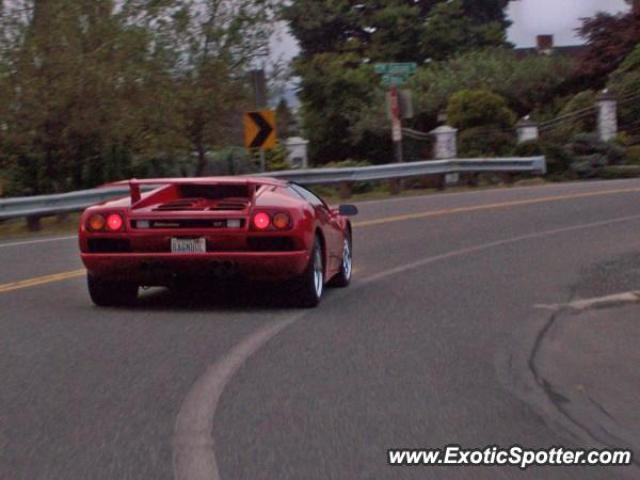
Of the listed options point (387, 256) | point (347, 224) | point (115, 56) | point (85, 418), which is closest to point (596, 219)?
point (387, 256)

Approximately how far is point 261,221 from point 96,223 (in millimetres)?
1431

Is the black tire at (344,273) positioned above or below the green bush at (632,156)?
above

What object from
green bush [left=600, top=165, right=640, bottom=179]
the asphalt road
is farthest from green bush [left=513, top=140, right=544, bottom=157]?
the asphalt road

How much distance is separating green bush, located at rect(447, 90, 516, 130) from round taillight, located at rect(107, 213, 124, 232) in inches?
1197

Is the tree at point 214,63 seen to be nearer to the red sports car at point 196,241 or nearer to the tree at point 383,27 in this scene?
the red sports car at point 196,241

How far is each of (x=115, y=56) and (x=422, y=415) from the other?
19713 mm

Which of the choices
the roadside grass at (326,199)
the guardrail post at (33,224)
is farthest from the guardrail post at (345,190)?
the guardrail post at (33,224)

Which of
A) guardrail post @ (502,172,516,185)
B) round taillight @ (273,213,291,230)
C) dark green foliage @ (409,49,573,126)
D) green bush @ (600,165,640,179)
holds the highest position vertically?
dark green foliage @ (409,49,573,126)

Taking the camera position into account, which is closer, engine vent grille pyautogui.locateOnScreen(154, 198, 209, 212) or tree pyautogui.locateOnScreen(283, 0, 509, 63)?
engine vent grille pyautogui.locateOnScreen(154, 198, 209, 212)

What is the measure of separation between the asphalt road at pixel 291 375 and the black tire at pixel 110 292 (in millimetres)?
128

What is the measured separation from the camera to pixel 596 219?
21.2m

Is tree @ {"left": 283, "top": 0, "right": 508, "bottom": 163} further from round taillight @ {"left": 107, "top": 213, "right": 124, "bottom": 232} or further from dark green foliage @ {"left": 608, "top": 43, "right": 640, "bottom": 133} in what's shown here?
round taillight @ {"left": 107, "top": 213, "right": 124, "bottom": 232}

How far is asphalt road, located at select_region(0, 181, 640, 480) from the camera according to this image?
6.61 metres

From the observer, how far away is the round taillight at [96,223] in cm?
1131
